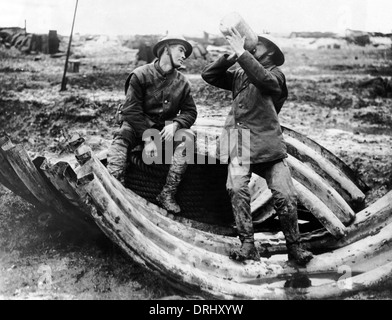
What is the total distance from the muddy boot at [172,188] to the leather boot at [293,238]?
920 millimetres

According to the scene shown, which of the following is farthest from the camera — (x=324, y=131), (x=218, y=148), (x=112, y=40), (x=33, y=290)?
(x=112, y=40)

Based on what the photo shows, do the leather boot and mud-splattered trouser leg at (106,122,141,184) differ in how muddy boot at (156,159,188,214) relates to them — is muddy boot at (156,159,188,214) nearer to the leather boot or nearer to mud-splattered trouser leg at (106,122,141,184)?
mud-splattered trouser leg at (106,122,141,184)

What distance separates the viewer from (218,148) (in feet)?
12.2

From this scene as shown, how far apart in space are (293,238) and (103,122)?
464cm

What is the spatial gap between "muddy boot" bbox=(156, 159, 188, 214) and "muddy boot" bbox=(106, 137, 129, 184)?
1.18ft

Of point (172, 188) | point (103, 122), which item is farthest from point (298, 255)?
point (103, 122)

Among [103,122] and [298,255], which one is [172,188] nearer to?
[298,255]

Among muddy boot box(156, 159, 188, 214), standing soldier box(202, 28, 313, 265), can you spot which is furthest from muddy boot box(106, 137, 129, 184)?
standing soldier box(202, 28, 313, 265)

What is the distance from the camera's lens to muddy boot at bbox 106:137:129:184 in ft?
12.8

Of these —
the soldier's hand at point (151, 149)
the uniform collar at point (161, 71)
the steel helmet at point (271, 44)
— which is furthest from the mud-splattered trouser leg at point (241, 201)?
the uniform collar at point (161, 71)

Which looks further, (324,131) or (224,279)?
(324,131)

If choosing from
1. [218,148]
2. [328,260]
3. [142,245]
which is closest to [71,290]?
[142,245]

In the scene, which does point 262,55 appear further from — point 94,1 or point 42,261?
point 42,261

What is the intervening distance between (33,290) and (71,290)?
0.26 metres
